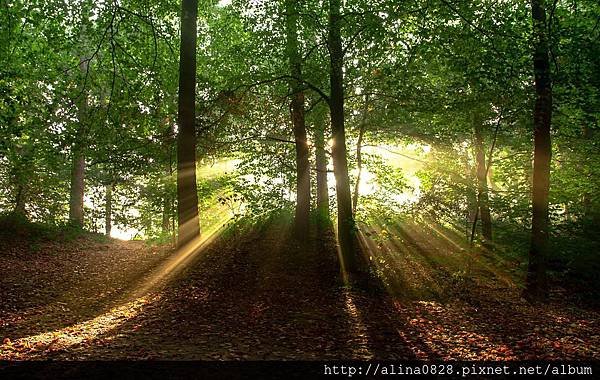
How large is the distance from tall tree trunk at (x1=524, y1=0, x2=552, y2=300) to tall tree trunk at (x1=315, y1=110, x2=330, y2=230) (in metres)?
6.01

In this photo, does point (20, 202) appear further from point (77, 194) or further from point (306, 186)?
point (306, 186)

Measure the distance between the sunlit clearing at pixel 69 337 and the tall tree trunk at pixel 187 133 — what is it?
4.02m

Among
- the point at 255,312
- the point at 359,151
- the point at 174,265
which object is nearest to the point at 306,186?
the point at 359,151

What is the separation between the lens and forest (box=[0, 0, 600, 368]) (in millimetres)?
7898

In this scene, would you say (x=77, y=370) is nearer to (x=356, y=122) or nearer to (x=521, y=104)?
(x=521, y=104)

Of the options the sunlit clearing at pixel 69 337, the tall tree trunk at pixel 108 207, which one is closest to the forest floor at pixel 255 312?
the sunlit clearing at pixel 69 337

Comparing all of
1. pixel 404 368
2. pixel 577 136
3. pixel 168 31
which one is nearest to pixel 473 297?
pixel 404 368

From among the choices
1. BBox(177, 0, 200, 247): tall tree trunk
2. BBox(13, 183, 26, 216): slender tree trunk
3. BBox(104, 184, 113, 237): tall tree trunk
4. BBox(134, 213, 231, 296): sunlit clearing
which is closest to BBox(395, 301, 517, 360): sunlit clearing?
BBox(134, 213, 231, 296): sunlit clearing

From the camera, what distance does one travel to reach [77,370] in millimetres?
5531

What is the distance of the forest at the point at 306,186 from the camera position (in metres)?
7.90

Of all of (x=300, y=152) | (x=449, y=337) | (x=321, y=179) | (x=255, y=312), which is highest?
(x=300, y=152)

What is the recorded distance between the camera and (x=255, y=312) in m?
8.93

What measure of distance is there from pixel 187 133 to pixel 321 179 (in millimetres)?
9322

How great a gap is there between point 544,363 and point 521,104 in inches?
248
